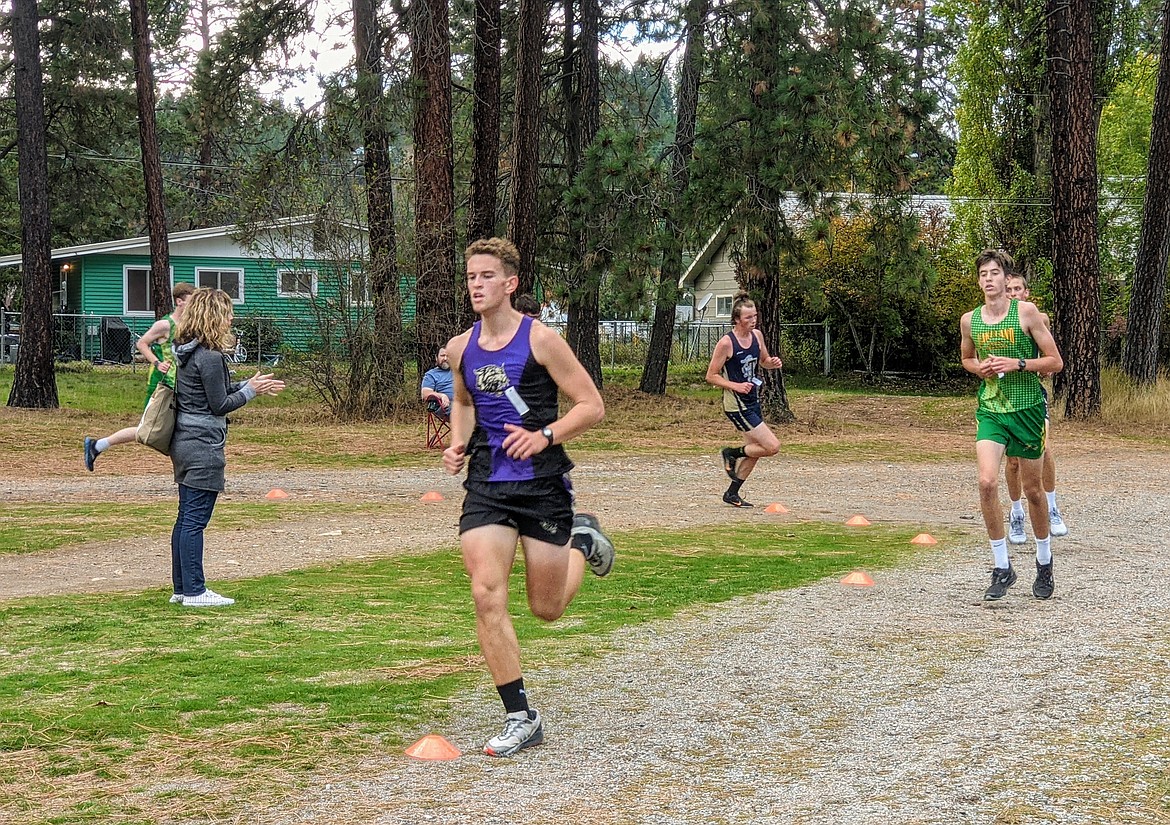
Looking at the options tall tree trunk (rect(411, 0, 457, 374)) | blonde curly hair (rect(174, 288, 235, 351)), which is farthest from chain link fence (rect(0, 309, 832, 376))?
blonde curly hair (rect(174, 288, 235, 351))

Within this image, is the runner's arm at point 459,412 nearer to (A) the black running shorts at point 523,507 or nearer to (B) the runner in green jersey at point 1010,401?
(A) the black running shorts at point 523,507

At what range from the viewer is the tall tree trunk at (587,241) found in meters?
25.5

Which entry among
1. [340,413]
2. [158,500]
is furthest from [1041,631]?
[340,413]

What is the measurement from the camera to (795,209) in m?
26.9

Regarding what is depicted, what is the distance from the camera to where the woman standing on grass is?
27.0ft

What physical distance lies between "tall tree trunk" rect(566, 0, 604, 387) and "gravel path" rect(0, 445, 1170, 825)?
15323 millimetres

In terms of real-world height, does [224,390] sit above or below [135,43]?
below

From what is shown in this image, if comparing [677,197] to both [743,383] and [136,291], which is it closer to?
[743,383]

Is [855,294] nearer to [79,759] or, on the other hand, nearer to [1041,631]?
[1041,631]

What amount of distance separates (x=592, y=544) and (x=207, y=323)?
3.35m

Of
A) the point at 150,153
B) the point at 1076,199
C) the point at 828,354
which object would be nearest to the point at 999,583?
the point at 1076,199

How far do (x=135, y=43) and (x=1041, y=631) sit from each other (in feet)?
74.3

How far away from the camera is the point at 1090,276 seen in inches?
973

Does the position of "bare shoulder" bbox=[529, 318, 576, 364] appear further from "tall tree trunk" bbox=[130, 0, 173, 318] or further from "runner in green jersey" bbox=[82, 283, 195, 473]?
"tall tree trunk" bbox=[130, 0, 173, 318]
